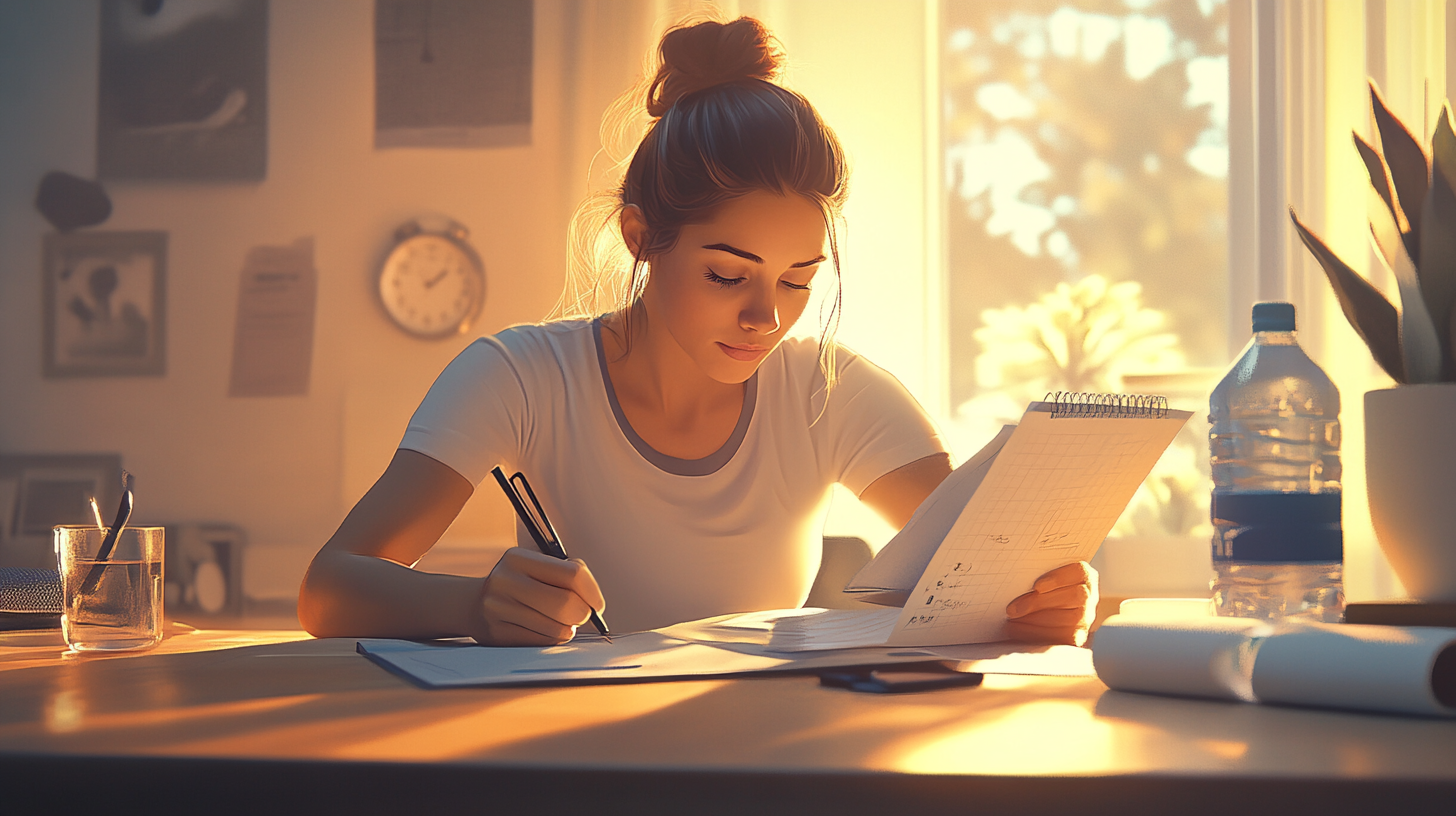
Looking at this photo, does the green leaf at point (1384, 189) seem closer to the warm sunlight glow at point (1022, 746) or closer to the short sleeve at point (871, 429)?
the warm sunlight glow at point (1022, 746)

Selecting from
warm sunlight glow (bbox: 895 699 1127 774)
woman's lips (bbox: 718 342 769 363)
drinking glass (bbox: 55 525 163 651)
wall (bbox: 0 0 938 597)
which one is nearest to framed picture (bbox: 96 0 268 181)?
wall (bbox: 0 0 938 597)

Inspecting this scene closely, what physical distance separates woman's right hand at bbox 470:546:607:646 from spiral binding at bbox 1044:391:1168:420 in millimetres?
374

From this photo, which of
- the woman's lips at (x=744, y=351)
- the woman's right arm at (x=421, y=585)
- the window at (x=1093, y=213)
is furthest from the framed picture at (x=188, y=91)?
the woman's lips at (x=744, y=351)

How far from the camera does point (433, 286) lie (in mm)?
3129

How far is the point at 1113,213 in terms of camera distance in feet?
9.60

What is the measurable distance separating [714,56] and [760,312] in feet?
1.33

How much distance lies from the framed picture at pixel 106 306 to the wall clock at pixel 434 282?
77 cm

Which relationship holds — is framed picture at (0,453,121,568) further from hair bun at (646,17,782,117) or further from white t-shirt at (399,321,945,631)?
hair bun at (646,17,782,117)

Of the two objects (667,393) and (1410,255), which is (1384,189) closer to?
(1410,255)

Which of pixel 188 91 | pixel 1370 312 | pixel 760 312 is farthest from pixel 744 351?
pixel 188 91

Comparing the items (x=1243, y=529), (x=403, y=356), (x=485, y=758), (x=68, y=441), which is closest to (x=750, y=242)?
(x=1243, y=529)

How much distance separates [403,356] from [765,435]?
1.93 metres

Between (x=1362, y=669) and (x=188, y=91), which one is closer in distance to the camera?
(x=1362, y=669)

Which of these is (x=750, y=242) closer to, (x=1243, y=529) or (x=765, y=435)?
(x=765, y=435)
